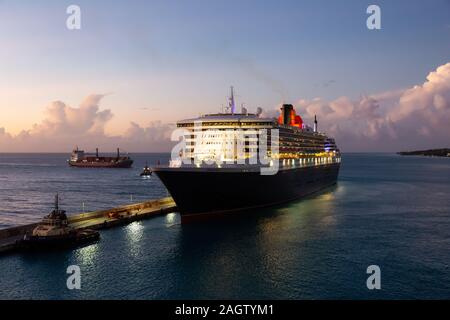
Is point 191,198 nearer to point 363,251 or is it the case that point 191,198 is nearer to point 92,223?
point 92,223

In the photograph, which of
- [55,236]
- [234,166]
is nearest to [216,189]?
[234,166]

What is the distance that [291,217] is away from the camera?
4931cm

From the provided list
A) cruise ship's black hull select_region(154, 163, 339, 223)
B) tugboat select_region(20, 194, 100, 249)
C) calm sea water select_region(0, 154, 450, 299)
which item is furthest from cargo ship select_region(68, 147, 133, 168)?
tugboat select_region(20, 194, 100, 249)

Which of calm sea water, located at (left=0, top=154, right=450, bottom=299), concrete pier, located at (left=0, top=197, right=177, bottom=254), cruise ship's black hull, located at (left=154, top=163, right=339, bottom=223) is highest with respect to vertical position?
cruise ship's black hull, located at (left=154, top=163, right=339, bottom=223)

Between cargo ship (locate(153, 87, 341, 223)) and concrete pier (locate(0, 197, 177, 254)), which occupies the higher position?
cargo ship (locate(153, 87, 341, 223))

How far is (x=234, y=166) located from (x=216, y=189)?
3.99 meters

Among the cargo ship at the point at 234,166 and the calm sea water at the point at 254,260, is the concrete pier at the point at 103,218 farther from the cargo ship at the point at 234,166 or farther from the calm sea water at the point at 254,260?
the cargo ship at the point at 234,166

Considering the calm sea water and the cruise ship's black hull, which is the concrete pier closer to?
the calm sea water

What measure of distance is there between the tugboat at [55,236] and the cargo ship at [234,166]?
11368 millimetres

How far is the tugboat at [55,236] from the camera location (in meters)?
33.9

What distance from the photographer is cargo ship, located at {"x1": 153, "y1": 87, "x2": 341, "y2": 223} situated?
45156 millimetres

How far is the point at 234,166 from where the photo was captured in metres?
48.0

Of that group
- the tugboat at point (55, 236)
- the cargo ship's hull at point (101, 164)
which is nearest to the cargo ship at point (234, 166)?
the tugboat at point (55, 236)
